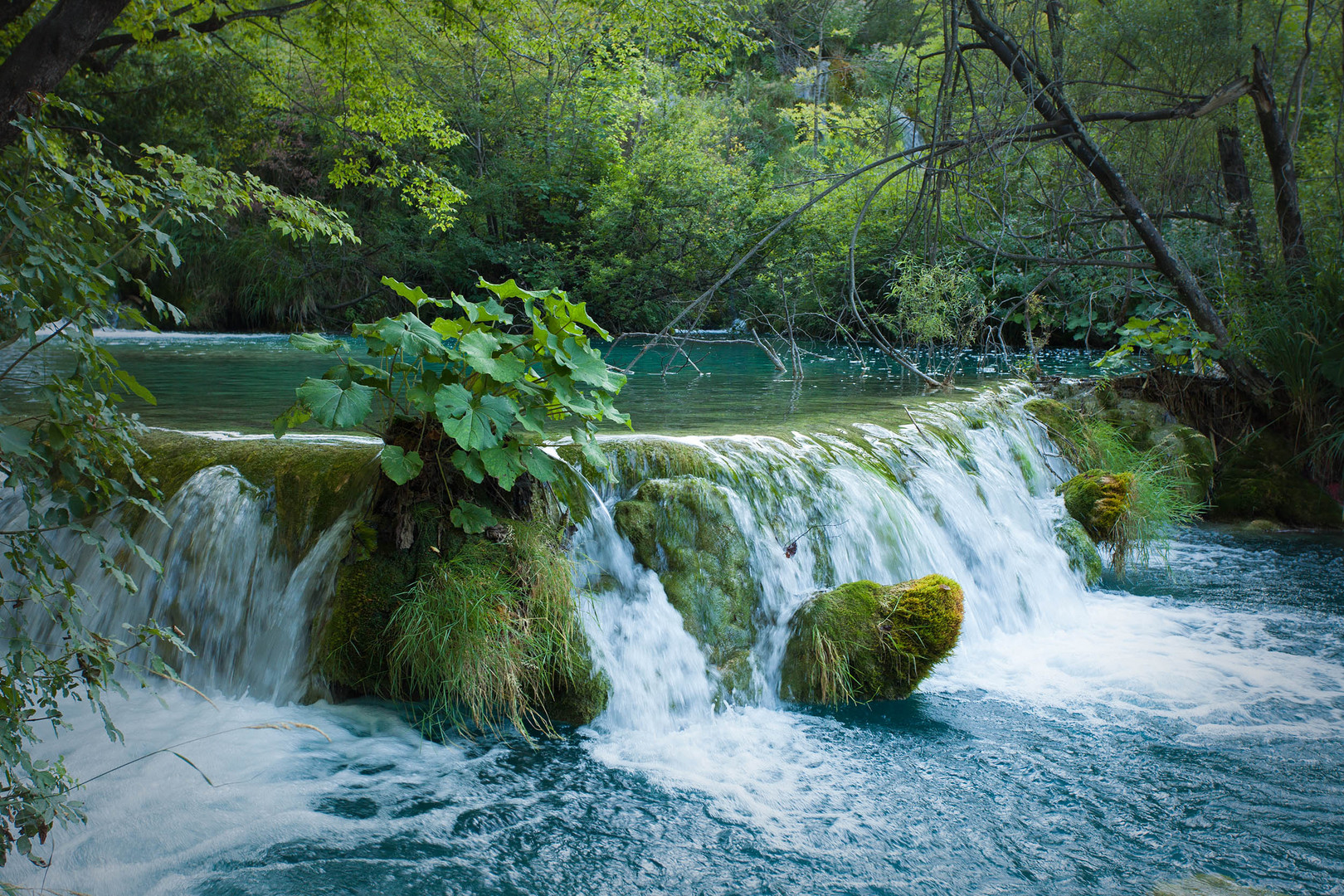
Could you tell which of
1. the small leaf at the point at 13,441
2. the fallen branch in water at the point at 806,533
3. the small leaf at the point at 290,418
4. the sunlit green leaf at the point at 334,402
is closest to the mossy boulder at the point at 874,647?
the fallen branch in water at the point at 806,533

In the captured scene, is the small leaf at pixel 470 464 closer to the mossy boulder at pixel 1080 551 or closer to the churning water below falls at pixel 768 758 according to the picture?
the churning water below falls at pixel 768 758

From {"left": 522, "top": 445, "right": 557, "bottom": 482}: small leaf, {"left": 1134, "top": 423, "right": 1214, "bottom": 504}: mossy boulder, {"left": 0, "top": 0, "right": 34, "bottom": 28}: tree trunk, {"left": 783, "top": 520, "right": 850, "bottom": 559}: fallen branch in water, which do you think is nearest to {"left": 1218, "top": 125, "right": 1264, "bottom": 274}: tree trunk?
{"left": 1134, "top": 423, "right": 1214, "bottom": 504}: mossy boulder

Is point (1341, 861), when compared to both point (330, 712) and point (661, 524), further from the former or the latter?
point (330, 712)

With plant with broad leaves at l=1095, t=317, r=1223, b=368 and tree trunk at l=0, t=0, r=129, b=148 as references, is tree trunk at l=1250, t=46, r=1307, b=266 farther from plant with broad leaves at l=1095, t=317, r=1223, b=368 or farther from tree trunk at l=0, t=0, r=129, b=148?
tree trunk at l=0, t=0, r=129, b=148

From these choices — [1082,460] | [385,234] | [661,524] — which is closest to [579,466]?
[661,524]

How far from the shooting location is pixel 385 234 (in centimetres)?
2075

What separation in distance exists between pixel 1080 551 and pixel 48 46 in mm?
7425

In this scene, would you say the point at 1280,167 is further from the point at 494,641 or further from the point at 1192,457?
the point at 494,641

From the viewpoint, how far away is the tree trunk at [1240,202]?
23.9ft

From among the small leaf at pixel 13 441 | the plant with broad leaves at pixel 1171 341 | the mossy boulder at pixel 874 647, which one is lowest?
the mossy boulder at pixel 874 647

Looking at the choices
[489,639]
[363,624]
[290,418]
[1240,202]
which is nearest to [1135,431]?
[1240,202]

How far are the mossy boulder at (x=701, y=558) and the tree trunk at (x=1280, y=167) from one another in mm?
5024

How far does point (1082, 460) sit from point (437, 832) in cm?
726

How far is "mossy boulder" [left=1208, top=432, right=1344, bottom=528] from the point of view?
7.62 m
